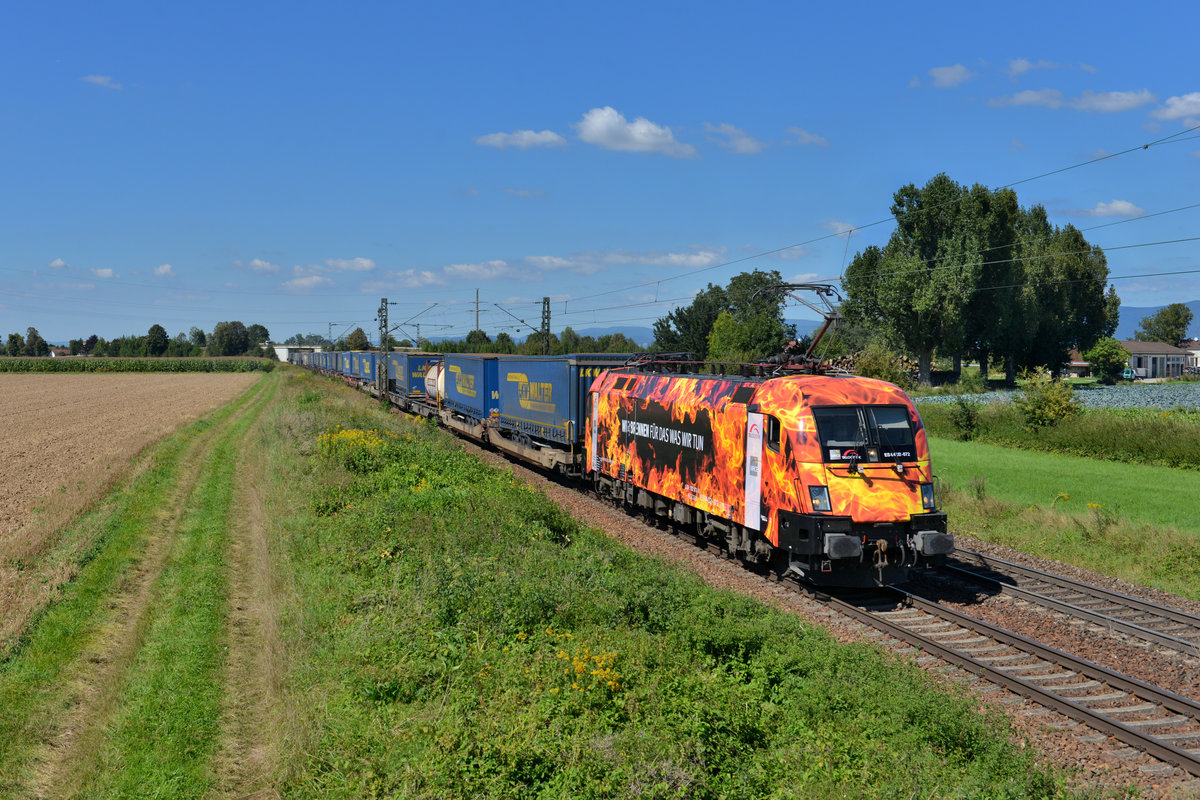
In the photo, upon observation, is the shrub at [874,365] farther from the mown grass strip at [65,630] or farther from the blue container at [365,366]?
the blue container at [365,366]

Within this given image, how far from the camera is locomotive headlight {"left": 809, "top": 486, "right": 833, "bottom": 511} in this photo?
12.2 m

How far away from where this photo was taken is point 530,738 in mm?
7105

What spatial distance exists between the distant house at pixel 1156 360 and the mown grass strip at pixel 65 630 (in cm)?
13740

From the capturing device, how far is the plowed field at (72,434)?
2111cm

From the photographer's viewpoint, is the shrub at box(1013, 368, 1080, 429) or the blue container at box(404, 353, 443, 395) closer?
the shrub at box(1013, 368, 1080, 429)

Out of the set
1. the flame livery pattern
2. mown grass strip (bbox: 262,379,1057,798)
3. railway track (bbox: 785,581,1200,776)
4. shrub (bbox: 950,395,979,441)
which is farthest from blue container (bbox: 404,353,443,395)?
railway track (bbox: 785,581,1200,776)

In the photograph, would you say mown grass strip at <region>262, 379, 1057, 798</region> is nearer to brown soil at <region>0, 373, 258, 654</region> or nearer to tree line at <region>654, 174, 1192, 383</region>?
brown soil at <region>0, 373, 258, 654</region>

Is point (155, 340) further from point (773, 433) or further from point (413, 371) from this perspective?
point (773, 433)

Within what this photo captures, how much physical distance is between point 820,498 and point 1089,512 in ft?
38.1

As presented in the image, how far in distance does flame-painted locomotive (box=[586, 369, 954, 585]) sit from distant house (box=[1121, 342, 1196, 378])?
13118 centimetres

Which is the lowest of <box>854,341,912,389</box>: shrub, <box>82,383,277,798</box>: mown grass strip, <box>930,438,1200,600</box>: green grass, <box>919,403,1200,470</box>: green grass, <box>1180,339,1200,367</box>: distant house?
<box>82,383,277,798</box>: mown grass strip

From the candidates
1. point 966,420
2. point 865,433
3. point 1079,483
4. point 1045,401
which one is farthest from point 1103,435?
point 865,433

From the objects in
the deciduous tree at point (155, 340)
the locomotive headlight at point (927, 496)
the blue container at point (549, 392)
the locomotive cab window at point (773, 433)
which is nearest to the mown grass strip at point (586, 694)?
the locomotive cab window at point (773, 433)

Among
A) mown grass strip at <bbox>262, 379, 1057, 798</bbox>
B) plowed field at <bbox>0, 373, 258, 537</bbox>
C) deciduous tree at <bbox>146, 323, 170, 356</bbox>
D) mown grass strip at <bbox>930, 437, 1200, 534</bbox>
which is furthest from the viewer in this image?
deciduous tree at <bbox>146, 323, 170, 356</bbox>
